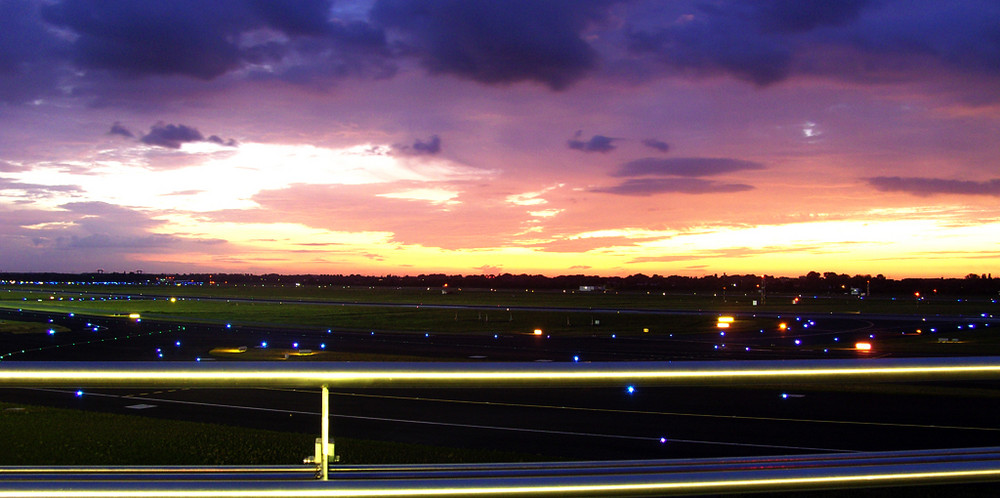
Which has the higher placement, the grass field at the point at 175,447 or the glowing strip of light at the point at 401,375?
the glowing strip of light at the point at 401,375

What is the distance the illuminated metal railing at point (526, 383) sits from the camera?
2.39 meters

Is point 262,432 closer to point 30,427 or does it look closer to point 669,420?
point 30,427

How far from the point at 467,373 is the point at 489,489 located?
386 mm

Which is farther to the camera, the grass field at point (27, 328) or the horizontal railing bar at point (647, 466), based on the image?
the grass field at point (27, 328)

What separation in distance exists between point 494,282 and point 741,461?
19016 cm

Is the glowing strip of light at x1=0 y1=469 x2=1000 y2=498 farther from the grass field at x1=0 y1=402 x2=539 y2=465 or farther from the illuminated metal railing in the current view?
the grass field at x1=0 y1=402 x2=539 y2=465

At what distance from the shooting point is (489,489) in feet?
8.06

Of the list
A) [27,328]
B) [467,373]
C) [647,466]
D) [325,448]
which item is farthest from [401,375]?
[27,328]

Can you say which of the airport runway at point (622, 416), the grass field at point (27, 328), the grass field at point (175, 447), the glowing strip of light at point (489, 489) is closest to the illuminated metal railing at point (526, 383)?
the glowing strip of light at point (489, 489)

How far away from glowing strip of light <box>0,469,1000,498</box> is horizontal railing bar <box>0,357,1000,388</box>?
329 mm

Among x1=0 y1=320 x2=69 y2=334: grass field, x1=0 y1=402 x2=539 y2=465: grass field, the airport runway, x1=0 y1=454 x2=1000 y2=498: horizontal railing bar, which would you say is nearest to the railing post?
x1=0 y1=454 x2=1000 y2=498: horizontal railing bar

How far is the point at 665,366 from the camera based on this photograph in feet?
8.39

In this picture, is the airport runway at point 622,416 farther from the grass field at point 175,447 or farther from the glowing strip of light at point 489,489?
the glowing strip of light at point 489,489

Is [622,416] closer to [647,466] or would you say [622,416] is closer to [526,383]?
[647,466]
